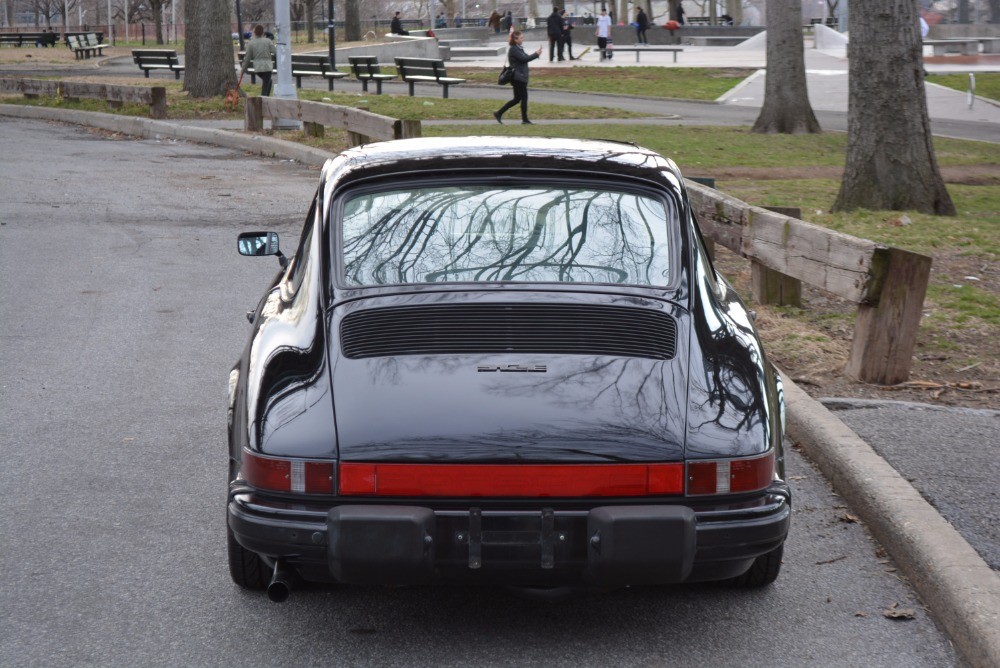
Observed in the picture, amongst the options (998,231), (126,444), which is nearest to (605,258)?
(126,444)

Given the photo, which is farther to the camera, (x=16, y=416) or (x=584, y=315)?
(x=16, y=416)

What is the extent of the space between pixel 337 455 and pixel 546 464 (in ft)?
2.00

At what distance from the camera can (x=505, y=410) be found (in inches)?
146

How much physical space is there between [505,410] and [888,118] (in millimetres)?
10203

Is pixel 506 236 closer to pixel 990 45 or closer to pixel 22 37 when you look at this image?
pixel 990 45

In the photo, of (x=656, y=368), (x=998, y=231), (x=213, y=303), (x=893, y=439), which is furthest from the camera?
(x=998, y=231)

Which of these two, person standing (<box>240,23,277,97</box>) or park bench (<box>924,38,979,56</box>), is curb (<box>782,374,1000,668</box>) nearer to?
person standing (<box>240,23,277,97</box>)

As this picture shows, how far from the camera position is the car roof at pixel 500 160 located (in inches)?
181

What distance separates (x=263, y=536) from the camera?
3.74 meters

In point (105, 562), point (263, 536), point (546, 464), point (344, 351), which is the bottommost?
point (105, 562)

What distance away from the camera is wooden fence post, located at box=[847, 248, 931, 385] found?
6684 mm

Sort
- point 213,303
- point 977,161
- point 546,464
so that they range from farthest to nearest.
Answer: point 977,161 < point 213,303 < point 546,464

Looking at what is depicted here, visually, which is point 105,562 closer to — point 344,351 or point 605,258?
point 344,351

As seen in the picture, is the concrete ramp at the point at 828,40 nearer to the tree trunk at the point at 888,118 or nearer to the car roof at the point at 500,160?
the tree trunk at the point at 888,118
